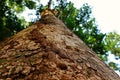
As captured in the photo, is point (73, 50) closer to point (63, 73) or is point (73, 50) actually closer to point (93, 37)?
point (63, 73)

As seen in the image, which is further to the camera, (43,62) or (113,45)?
(113,45)

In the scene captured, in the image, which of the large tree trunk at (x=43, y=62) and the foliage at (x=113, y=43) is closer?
the large tree trunk at (x=43, y=62)

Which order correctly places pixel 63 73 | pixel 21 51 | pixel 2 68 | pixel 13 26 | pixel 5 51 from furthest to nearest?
pixel 13 26 < pixel 5 51 < pixel 21 51 < pixel 2 68 < pixel 63 73

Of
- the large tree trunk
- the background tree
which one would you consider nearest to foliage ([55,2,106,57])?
the background tree

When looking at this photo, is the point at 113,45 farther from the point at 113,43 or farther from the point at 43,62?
the point at 43,62

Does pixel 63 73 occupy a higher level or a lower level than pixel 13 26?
lower

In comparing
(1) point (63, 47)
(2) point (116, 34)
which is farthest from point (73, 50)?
(2) point (116, 34)

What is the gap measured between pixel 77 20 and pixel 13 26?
188 inches

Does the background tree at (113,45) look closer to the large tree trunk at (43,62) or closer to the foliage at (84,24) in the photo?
the foliage at (84,24)

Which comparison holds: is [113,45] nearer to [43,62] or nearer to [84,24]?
[84,24]

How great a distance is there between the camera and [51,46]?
2625 millimetres

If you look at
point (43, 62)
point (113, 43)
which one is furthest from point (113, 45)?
point (43, 62)

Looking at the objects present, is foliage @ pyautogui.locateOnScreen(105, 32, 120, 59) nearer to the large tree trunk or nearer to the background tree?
the background tree

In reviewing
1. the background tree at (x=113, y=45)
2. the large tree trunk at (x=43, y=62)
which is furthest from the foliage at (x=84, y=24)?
the large tree trunk at (x=43, y=62)
